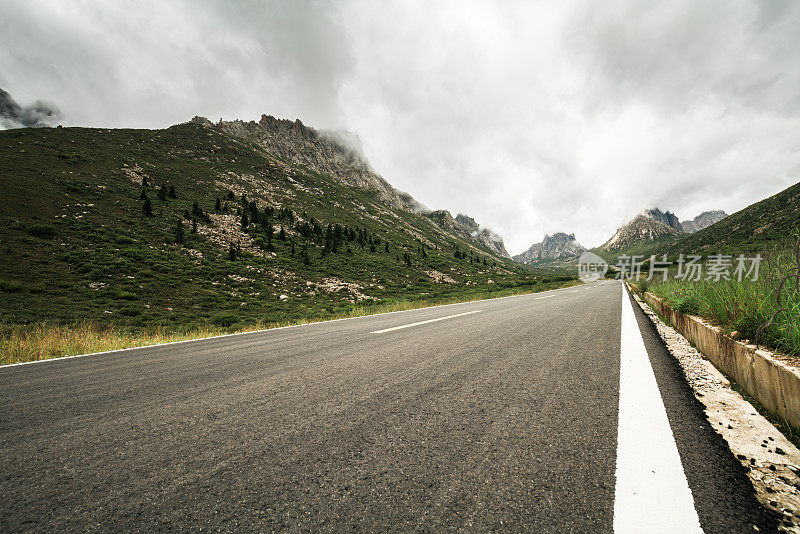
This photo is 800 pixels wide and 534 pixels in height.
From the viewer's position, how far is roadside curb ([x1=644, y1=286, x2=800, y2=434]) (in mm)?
1665

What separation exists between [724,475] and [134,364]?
598cm

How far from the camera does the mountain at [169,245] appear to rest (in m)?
20.3

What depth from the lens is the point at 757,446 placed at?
1.47 metres

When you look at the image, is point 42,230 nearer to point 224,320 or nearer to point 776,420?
point 224,320

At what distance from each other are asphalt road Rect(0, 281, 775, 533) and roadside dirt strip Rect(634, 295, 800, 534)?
0.18ft

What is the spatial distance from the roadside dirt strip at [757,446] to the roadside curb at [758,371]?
0.33 feet

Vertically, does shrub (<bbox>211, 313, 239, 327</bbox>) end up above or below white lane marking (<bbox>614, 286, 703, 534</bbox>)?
below

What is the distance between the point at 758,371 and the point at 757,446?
3.13 feet

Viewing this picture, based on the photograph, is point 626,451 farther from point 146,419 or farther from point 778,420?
point 146,419

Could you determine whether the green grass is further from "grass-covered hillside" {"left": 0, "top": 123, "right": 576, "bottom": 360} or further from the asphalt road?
"grass-covered hillside" {"left": 0, "top": 123, "right": 576, "bottom": 360}

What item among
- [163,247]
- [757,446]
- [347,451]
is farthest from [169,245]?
[757,446]

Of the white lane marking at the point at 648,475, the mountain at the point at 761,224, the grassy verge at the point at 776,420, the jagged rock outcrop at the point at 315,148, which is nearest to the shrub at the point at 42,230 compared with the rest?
the white lane marking at the point at 648,475

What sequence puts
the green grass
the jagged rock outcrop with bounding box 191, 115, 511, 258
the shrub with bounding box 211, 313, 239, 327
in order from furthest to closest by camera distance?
the jagged rock outcrop with bounding box 191, 115, 511, 258 → the shrub with bounding box 211, 313, 239, 327 → the green grass

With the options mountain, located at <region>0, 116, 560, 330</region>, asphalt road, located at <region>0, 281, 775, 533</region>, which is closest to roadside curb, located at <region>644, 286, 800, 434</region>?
asphalt road, located at <region>0, 281, 775, 533</region>
